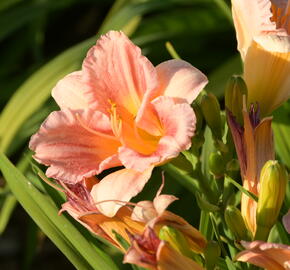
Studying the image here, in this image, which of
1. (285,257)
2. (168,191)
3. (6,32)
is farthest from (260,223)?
(6,32)

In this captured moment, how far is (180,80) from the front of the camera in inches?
29.4

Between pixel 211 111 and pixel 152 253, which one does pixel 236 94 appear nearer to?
pixel 211 111

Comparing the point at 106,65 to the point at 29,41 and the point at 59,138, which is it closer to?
the point at 59,138

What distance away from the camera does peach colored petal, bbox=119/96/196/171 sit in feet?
2.31

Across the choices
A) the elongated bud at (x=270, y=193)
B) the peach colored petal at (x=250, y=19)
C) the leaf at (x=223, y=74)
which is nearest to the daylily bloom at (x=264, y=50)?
the peach colored petal at (x=250, y=19)

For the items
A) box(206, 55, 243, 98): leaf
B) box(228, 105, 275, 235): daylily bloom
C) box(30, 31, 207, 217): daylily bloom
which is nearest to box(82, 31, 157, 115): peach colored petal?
box(30, 31, 207, 217): daylily bloom

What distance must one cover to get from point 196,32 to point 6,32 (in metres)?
0.49

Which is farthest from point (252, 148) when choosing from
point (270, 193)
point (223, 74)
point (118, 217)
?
point (223, 74)

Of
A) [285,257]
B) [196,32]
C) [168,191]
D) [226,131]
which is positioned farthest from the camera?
[196,32]

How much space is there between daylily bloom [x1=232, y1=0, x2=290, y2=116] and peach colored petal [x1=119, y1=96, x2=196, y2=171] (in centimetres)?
13

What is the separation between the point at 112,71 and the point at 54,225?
22 centimetres

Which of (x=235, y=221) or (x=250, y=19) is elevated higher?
(x=250, y=19)

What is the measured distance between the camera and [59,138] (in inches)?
30.3

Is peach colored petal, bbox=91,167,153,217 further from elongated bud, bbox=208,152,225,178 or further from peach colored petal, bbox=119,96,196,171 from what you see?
elongated bud, bbox=208,152,225,178
